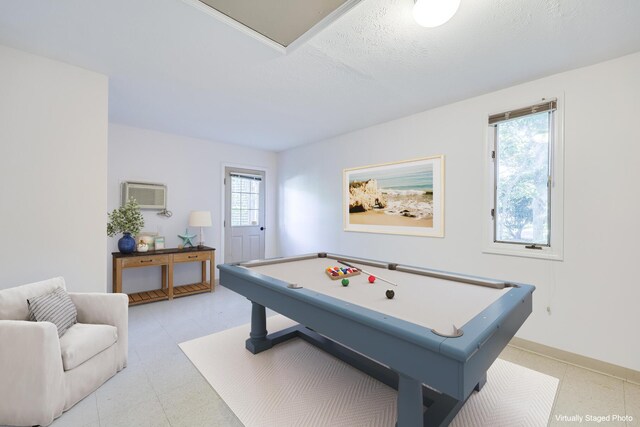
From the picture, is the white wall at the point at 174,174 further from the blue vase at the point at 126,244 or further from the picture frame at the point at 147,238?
the blue vase at the point at 126,244

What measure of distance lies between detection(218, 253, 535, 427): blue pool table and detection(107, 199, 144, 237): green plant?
2.15m

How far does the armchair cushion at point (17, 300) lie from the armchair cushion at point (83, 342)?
0.29 m

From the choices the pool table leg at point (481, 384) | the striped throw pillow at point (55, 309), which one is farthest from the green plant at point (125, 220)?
the pool table leg at point (481, 384)

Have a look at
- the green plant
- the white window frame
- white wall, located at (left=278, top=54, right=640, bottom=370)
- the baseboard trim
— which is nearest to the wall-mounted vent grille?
the green plant

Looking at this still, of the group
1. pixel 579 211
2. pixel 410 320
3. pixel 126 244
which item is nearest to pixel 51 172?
pixel 126 244

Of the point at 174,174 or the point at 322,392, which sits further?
the point at 174,174

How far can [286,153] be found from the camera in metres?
5.50

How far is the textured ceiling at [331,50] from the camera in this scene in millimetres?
1719

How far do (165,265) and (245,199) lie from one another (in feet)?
5.77

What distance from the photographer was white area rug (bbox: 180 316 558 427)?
171 centimetres

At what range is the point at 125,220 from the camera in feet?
12.2

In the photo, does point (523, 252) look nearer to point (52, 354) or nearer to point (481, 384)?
point (481, 384)

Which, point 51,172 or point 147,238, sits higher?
point 51,172

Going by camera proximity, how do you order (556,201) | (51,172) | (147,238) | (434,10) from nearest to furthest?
(434,10) → (51,172) → (556,201) → (147,238)
